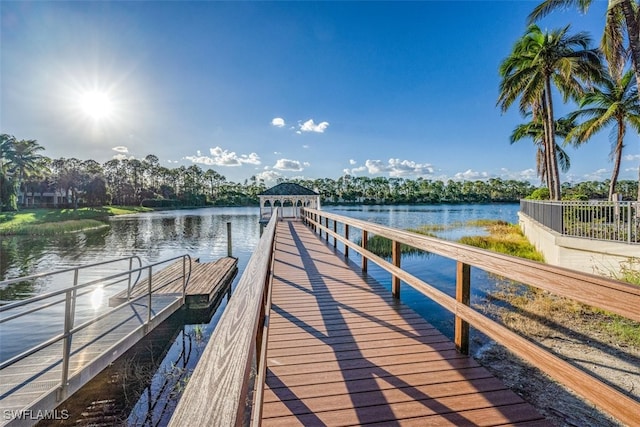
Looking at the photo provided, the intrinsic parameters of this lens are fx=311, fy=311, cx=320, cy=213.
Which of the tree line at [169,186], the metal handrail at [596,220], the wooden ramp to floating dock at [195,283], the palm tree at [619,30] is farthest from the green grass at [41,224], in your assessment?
the palm tree at [619,30]

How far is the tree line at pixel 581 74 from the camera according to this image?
31.4ft

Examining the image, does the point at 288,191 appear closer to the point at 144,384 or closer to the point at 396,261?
the point at 144,384

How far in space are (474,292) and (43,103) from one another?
16.7m

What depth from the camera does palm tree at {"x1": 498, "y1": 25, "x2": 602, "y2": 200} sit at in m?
13.7

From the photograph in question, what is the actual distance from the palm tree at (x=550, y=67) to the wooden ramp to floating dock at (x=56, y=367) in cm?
1692

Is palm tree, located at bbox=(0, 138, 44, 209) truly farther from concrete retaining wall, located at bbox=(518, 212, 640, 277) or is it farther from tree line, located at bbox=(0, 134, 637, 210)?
concrete retaining wall, located at bbox=(518, 212, 640, 277)

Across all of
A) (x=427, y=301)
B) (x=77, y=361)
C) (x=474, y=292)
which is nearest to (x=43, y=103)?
(x=77, y=361)

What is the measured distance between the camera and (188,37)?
11.2 m

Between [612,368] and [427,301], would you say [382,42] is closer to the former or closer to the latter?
[427,301]

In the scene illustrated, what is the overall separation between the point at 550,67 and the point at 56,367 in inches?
753

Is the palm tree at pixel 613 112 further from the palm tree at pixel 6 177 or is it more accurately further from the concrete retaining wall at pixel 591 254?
the palm tree at pixel 6 177

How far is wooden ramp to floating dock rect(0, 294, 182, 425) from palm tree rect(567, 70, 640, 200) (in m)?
21.8

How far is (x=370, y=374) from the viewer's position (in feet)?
7.29

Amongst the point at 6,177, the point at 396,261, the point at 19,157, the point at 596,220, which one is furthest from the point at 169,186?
the point at 396,261
